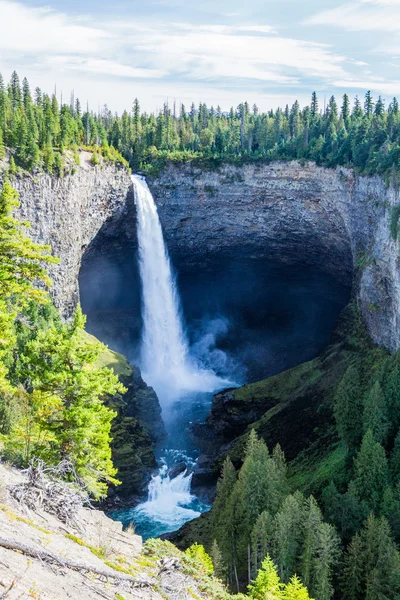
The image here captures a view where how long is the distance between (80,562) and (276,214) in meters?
60.0

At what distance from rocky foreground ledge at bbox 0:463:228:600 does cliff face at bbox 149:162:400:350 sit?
42337 millimetres

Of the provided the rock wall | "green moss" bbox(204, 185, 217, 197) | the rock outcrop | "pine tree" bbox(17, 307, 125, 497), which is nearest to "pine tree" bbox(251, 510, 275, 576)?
"pine tree" bbox(17, 307, 125, 497)

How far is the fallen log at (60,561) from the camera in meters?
12.7

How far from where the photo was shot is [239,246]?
76125 mm

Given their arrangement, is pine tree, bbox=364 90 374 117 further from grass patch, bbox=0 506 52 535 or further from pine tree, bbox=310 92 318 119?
grass patch, bbox=0 506 52 535

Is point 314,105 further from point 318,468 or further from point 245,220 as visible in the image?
point 318,468

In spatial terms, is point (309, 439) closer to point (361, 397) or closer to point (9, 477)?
point (361, 397)

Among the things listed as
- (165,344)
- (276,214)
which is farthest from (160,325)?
(276,214)

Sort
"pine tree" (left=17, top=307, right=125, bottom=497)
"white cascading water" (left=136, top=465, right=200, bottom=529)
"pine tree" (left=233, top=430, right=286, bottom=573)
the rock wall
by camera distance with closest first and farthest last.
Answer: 1. "pine tree" (left=17, top=307, right=125, bottom=497)
2. "pine tree" (left=233, top=430, right=286, bottom=573)
3. "white cascading water" (left=136, top=465, right=200, bottom=529)
4. the rock wall

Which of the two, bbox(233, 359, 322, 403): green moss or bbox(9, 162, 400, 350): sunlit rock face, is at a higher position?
bbox(9, 162, 400, 350): sunlit rock face

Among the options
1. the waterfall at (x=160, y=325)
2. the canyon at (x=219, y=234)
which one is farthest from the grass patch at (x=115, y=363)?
the waterfall at (x=160, y=325)

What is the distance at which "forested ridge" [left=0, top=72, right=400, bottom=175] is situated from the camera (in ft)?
185

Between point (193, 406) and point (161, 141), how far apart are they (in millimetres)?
38206

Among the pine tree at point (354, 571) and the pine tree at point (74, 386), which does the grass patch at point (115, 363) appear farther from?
the pine tree at point (74, 386)
